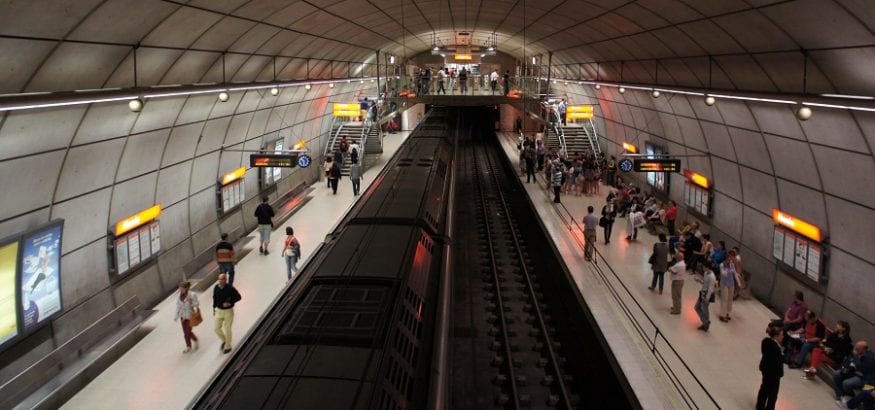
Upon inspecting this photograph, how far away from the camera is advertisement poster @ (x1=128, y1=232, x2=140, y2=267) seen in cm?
1121

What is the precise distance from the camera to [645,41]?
1491 centimetres

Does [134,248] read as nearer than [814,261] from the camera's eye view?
No

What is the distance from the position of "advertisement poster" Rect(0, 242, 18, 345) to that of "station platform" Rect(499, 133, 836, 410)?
8.99m

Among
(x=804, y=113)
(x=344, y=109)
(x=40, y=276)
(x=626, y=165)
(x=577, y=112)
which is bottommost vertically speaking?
(x=40, y=276)

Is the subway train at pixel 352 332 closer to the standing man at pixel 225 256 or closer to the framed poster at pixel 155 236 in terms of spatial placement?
the standing man at pixel 225 256

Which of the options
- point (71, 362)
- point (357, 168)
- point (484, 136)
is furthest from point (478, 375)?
point (484, 136)

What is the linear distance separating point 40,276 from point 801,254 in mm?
13309

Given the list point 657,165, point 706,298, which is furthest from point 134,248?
point 657,165

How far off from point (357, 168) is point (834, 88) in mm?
16297

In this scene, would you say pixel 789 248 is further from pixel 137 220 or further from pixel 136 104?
pixel 137 220

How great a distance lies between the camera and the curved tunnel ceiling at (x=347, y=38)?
7.30m

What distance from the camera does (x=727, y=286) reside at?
37.8 ft

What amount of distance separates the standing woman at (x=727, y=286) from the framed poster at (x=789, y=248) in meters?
1.04

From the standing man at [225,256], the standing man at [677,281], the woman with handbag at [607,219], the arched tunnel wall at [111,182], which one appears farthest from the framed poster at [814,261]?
the arched tunnel wall at [111,182]
